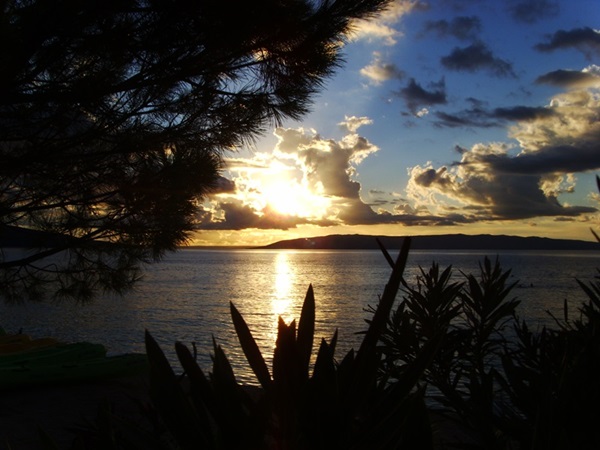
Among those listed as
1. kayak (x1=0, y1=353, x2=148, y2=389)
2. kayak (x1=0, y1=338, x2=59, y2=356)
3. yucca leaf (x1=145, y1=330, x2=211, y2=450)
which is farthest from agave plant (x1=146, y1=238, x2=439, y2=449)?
kayak (x1=0, y1=338, x2=59, y2=356)

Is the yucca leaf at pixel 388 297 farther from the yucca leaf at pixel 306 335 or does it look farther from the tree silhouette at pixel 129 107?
the tree silhouette at pixel 129 107

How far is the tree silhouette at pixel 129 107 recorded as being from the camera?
17.9 feet

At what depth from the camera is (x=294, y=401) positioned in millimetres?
441

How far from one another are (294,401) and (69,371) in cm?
765

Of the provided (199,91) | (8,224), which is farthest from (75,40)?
(8,224)

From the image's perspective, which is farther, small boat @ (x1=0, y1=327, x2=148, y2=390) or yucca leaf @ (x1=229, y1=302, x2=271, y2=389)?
small boat @ (x1=0, y1=327, x2=148, y2=390)

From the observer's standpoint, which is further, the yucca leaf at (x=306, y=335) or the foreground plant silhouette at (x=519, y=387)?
the foreground plant silhouette at (x=519, y=387)

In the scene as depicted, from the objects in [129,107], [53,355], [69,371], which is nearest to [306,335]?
[129,107]

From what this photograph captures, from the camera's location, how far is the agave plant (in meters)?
0.42

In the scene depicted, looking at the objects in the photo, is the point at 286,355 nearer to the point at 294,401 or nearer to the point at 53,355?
the point at 294,401

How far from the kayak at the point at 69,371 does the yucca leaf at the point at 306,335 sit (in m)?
7.45

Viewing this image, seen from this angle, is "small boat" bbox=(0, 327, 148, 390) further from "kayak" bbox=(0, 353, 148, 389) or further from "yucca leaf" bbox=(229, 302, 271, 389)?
"yucca leaf" bbox=(229, 302, 271, 389)

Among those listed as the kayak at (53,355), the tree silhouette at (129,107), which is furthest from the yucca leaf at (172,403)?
the kayak at (53,355)

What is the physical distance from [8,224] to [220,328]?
1818cm
